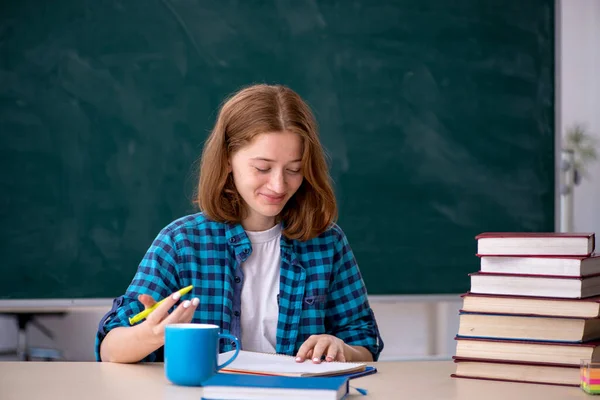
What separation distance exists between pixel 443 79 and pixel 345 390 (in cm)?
207

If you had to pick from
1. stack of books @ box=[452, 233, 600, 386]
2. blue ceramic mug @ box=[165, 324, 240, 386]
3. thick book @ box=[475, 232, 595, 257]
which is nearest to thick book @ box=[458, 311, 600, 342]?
stack of books @ box=[452, 233, 600, 386]

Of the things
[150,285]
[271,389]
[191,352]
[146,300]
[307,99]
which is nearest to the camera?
[271,389]

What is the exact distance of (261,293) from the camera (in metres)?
1.75

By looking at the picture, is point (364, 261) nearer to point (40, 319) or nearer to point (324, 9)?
point (324, 9)

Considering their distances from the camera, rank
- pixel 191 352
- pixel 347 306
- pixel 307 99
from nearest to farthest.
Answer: pixel 191 352, pixel 347 306, pixel 307 99

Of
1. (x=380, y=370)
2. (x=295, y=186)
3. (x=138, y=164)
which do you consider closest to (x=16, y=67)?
(x=138, y=164)

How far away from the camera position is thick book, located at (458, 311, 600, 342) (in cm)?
131

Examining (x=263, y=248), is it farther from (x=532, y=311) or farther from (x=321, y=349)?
(x=532, y=311)

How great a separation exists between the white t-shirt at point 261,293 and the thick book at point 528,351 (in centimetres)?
50

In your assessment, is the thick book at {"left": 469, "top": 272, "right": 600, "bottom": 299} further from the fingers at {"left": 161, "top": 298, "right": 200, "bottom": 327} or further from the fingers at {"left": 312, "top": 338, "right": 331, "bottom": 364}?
the fingers at {"left": 161, "top": 298, "right": 200, "bottom": 327}

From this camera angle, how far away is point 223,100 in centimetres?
284

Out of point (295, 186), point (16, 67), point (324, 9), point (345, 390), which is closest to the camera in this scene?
point (345, 390)

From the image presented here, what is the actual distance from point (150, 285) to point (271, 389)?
634 mm

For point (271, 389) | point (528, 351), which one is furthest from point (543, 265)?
point (271, 389)
